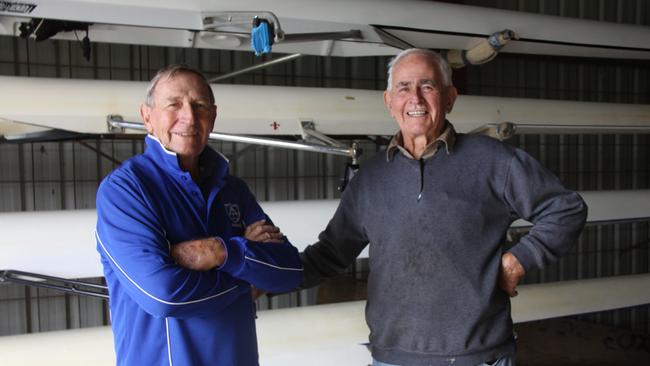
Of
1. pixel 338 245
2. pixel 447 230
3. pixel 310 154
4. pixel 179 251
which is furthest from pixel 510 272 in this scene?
pixel 310 154

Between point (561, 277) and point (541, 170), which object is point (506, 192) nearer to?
point (541, 170)

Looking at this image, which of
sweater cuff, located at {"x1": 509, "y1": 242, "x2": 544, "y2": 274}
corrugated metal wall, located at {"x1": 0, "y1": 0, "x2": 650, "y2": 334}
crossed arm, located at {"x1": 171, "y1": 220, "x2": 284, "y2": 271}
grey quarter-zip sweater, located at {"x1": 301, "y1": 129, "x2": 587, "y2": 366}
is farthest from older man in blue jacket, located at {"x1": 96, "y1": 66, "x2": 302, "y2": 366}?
corrugated metal wall, located at {"x1": 0, "y1": 0, "x2": 650, "y2": 334}

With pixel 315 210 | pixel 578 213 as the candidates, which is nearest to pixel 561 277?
pixel 315 210

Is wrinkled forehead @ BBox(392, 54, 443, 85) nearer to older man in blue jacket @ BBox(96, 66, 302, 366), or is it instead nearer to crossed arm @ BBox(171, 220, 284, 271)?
older man in blue jacket @ BBox(96, 66, 302, 366)

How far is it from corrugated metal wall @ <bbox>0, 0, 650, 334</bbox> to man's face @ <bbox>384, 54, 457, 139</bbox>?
1553 mm

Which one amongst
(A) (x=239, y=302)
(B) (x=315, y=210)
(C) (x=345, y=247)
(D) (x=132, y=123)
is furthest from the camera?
(B) (x=315, y=210)

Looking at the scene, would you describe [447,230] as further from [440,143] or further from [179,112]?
[179,112]

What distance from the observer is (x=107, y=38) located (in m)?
2.38

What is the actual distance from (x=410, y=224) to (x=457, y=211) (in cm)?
11

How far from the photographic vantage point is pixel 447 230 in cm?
134

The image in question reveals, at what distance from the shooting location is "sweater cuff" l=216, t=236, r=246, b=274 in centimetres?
116

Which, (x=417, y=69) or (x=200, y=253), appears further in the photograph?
(x=417, y=69)

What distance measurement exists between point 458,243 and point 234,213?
510 millimetres

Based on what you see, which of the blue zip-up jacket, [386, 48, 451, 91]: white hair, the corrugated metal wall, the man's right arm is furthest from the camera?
the corrugated metal wall
